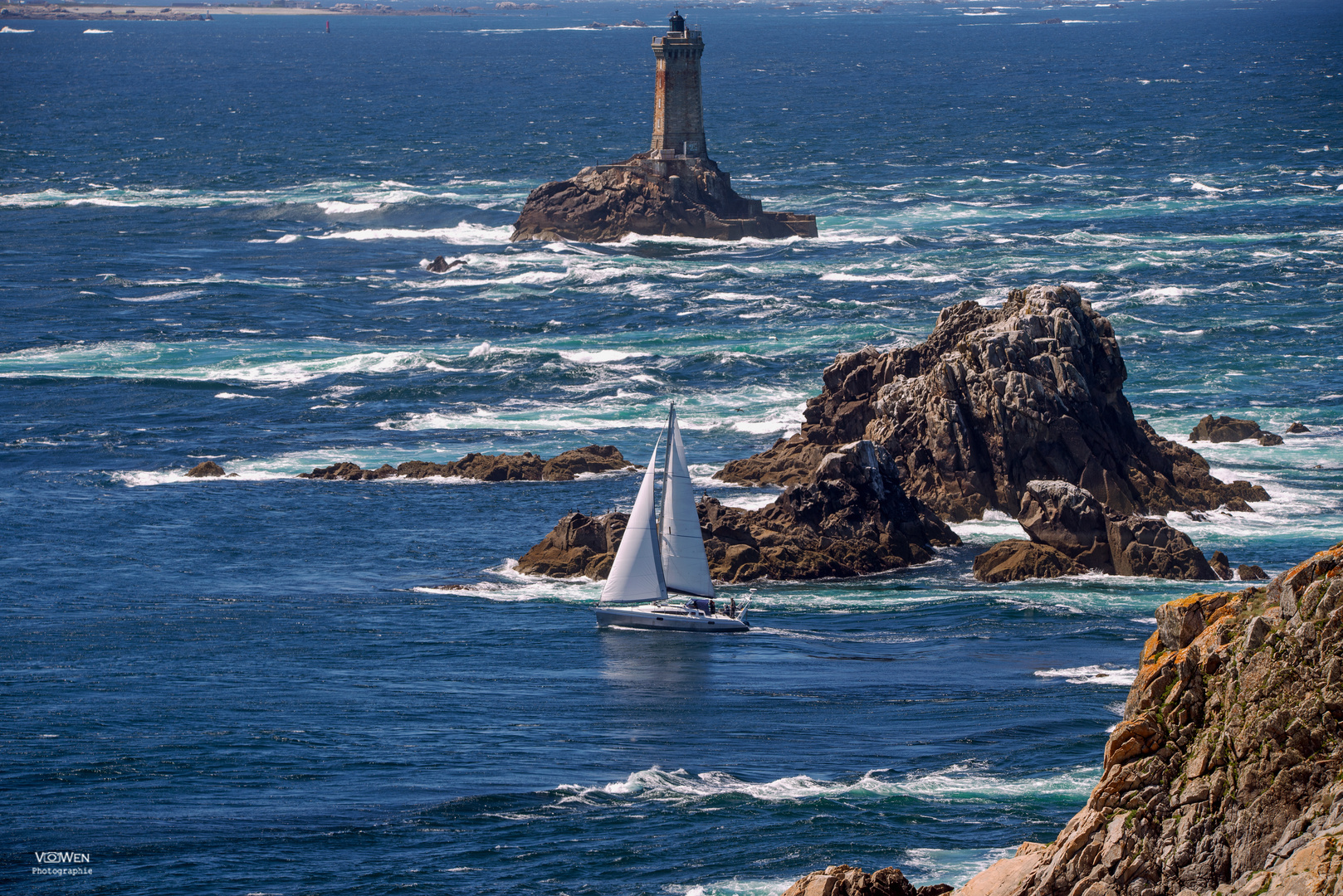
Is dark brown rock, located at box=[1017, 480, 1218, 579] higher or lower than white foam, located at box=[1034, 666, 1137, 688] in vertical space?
higher

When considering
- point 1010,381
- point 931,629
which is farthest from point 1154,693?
point 1010,381

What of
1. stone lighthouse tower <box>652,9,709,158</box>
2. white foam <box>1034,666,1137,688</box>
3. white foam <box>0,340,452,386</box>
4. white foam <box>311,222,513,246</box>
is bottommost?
white foam <box>1034,666,1137,688</box>

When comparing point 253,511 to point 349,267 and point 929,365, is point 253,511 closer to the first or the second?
point 929,365

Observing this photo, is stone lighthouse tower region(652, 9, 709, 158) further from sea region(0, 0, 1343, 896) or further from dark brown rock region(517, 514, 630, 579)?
dark brown rock region(517, 514, 630, 579)

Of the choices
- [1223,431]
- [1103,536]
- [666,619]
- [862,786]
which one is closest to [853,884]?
[862,786]

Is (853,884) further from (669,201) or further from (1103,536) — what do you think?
(669,201)

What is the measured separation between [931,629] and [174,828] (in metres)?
24.2

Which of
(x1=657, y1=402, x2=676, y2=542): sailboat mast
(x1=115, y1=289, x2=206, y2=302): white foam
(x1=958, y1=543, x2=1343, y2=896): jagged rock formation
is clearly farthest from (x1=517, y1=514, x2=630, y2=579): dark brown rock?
(x1=115, y1=289, x2=206, y2=302): white foam

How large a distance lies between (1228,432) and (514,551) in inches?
1216

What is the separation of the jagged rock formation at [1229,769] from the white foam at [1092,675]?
2310cm

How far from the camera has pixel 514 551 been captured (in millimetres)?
60438

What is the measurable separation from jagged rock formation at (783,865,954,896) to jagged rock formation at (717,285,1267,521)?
38800 millimetres

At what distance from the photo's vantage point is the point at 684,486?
174 feet

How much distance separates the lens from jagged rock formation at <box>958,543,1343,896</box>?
19234 mm
